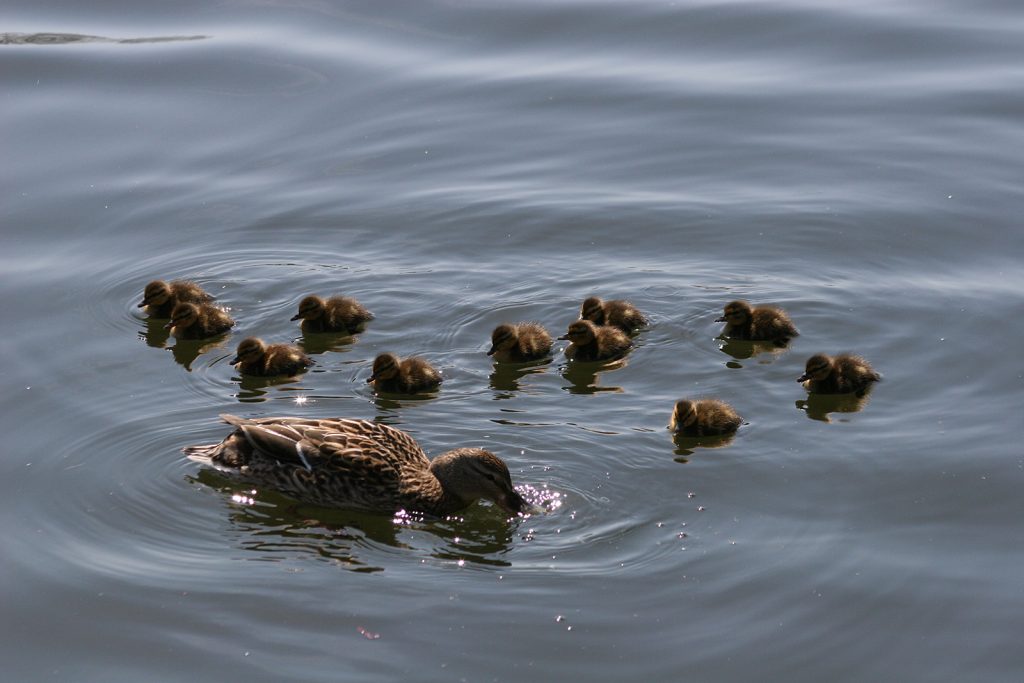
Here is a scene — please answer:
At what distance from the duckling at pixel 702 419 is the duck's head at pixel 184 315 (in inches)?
106

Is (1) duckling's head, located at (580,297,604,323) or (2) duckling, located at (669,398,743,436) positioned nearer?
(2) duckling, located at (669,398,743,436)

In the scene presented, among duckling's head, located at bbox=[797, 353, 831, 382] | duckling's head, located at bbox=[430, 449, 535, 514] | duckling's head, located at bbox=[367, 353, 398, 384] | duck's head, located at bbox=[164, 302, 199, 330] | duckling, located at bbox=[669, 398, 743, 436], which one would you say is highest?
duck's head, located at bbox=[164, 302, 199, 330]

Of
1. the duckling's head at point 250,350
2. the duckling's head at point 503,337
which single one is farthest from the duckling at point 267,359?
the duckling's head at point 503,337

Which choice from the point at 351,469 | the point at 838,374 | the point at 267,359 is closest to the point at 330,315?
the point at 267,359

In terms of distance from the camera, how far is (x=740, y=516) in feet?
20.9

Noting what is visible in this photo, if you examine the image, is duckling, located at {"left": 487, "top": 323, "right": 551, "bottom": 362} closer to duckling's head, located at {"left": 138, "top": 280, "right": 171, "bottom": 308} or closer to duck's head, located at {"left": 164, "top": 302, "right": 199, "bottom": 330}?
duck's head, located at {"left": 164, "top": 302, "right": 199, "bottom": 330}

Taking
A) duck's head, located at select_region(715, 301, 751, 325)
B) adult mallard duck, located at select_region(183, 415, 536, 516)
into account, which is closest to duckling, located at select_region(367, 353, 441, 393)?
adult mallard duck, located at select_region(183, 415, 536, 516)

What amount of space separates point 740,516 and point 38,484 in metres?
2.90

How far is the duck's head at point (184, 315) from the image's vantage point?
8.46 m

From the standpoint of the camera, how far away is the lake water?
575cm

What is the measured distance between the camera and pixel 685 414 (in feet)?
23.5

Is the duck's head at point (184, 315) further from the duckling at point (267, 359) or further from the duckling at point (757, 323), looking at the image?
the duckling at point (757, 323)

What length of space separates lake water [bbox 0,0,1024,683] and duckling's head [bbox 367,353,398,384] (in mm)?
180

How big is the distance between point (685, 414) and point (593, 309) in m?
1.38
